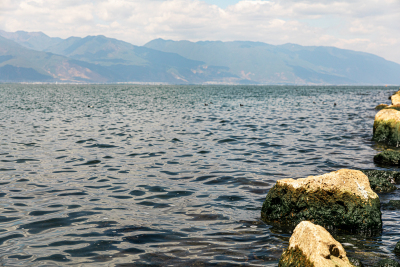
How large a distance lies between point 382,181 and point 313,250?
25.1 feet

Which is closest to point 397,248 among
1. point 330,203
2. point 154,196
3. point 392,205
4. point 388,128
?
point 330,203

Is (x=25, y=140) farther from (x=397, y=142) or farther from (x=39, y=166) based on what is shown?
(x=397, y=142)

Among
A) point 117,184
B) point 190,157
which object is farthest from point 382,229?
point 190,157

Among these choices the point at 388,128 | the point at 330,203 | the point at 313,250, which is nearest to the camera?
the point at 313,250

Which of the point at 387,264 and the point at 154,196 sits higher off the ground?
the point at 387,264

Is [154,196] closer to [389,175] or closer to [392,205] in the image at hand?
[392,205]

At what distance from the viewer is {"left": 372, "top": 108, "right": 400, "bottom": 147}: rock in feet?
63.9

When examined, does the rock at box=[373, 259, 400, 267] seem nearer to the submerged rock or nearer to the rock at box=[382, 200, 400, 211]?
the rock at box=[382, 200, 400, 211]

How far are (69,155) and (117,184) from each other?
18.3 ft

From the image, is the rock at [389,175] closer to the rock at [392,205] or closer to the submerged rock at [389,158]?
the rock at [392,205]

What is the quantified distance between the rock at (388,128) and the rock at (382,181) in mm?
8723

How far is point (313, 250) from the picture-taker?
501cm

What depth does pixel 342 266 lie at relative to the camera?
16.6 ft

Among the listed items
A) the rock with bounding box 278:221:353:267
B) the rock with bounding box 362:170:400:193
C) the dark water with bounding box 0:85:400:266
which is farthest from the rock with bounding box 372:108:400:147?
the rock with bounding box 278:221:353:267
